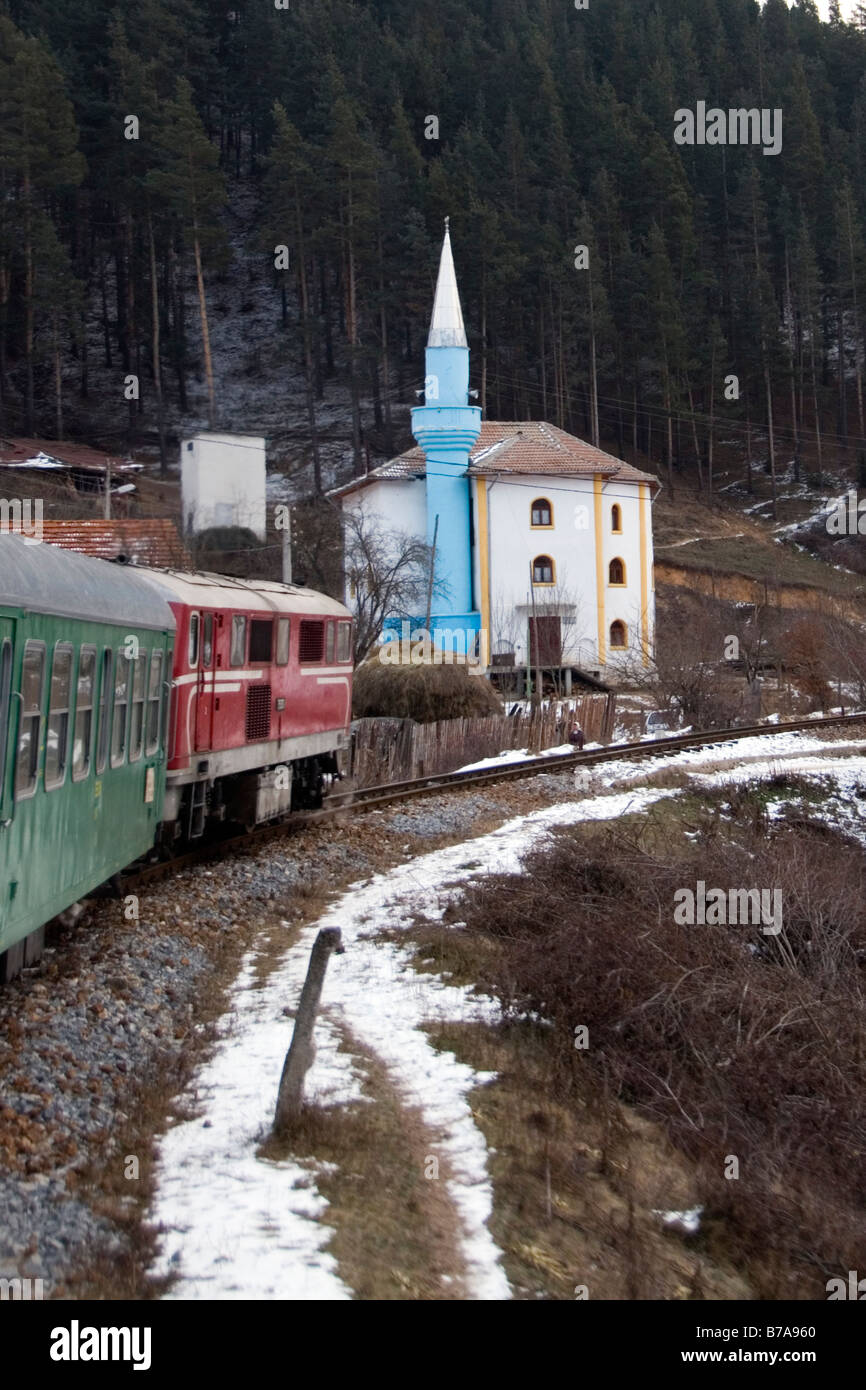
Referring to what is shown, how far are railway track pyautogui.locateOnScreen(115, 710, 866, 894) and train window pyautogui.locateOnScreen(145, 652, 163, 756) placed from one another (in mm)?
1430

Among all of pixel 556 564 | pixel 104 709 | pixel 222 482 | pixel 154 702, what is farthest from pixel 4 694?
pixel 556 564

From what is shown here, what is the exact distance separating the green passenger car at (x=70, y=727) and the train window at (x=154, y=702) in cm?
2

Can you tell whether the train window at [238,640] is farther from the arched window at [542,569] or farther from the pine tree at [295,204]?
the pine tree at [295,204]

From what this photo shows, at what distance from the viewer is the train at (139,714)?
8.16 m

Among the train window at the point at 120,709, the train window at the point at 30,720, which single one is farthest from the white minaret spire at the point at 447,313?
the train window at the point at 30,720

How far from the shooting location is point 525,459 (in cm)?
5244

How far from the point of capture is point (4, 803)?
305 inches

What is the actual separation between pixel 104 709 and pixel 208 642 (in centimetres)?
391

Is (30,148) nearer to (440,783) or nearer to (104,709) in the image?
(440,783)

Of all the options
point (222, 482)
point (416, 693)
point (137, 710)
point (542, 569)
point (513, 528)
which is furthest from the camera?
point (542, 569)

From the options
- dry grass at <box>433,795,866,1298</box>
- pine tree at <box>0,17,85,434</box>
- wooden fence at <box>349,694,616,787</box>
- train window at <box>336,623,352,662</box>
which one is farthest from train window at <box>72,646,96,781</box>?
pine tree at <box>0,17,85,434</box>

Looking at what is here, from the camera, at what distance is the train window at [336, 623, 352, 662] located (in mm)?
19641

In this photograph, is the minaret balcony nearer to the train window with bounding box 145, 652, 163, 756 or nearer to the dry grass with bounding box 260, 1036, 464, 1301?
the train window with bounding box 145, 652, 163, 756
